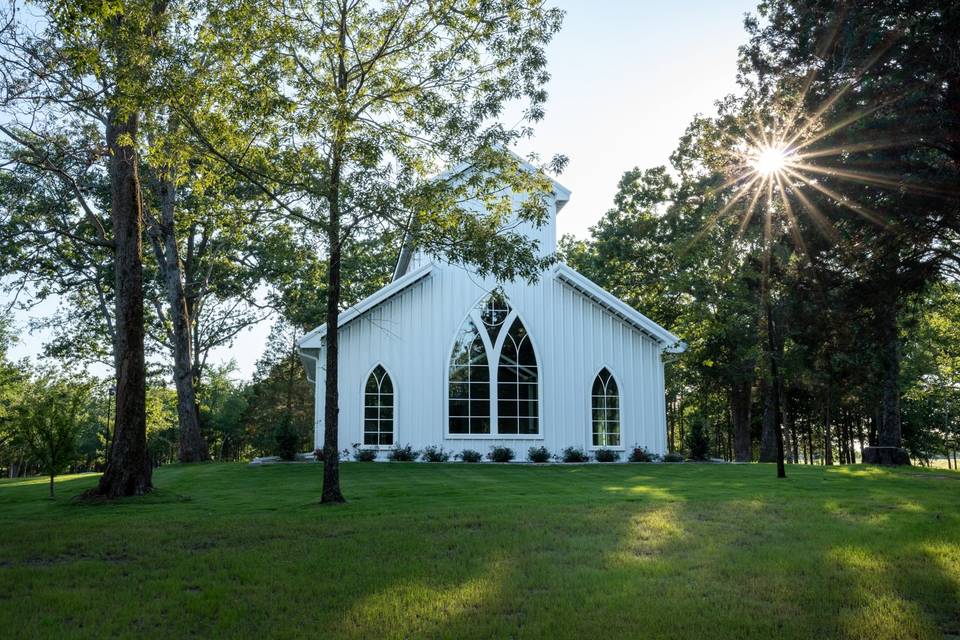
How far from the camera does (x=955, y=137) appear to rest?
9828mm

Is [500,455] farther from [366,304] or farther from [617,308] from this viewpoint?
[366,304]

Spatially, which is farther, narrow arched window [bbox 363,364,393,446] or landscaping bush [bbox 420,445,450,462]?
narrow arched window [bbox 363,364,393,446]

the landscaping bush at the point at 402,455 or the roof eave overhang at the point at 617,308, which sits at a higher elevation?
the roof eave overhang at the point at 617,308

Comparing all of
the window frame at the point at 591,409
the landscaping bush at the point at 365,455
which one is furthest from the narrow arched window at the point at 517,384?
the landscaping bush at the point at 365,455

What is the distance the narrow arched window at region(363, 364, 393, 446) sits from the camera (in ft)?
72.6

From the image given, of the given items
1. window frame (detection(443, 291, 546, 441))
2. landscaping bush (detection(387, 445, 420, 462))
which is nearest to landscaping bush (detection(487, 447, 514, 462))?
window frame (detection(443, 291, 546, 441))

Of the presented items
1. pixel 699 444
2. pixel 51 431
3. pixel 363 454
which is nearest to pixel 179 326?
pixel 363 454

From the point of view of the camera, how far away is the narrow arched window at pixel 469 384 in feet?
73.5

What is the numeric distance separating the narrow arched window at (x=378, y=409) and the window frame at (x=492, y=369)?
1.75m

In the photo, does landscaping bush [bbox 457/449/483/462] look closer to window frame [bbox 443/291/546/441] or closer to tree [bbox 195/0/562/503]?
window frame [bbox 443/291/546/441]

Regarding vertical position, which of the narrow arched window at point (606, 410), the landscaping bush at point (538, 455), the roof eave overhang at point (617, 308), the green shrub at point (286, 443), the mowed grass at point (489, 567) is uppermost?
the roof eave overhang at point (617, 308)

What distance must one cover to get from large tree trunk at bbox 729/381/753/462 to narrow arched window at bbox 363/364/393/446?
18.2 meters

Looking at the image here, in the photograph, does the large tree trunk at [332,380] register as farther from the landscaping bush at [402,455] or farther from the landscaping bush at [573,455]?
the landscaping bush at [573,455]

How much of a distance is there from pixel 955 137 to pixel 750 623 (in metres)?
8.09
